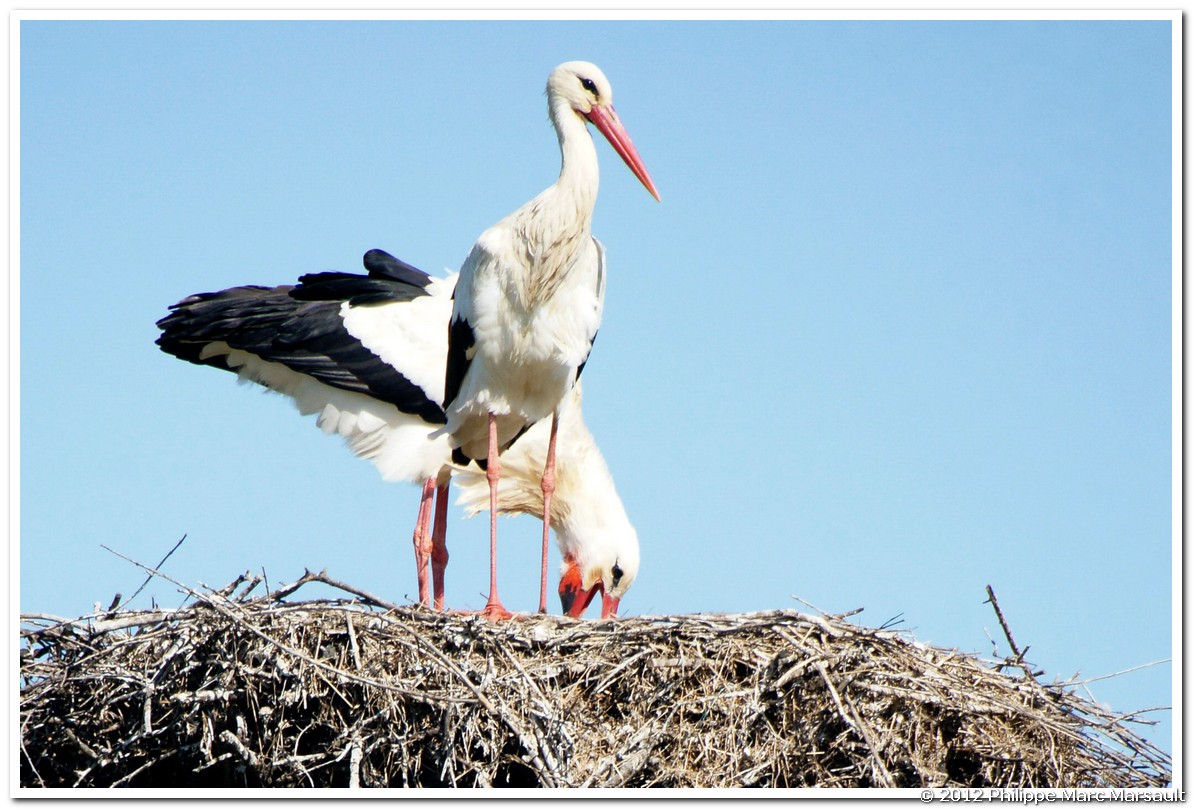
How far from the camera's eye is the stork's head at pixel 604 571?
8266mm

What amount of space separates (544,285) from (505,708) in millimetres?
1898

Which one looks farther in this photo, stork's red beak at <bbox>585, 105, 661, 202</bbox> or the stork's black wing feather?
the stork's black wing feather

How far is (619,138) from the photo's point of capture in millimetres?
6664

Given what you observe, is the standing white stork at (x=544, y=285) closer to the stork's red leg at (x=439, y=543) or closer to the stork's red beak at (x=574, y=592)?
the stork's red leg at (x=439, y=543)

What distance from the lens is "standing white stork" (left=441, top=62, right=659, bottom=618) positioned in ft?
21.3

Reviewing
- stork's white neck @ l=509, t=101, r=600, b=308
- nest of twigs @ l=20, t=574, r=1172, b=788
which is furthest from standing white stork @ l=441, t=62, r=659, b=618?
nest of twigs @ l=20, t=574, r=1172, b=788

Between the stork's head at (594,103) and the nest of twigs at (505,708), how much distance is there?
1.95 metres

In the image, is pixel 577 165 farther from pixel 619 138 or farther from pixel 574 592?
pixel 574 592

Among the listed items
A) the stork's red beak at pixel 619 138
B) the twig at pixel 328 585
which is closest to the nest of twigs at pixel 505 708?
the twig at pixel 328 585

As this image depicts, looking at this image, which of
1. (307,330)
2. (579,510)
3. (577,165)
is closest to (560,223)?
(577,165)

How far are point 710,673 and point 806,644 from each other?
1.08 feet

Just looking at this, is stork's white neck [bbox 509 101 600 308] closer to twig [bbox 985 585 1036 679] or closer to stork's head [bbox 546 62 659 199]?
stork's head [bbox 546 62 659 199]

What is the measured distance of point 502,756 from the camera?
530 centimetres
